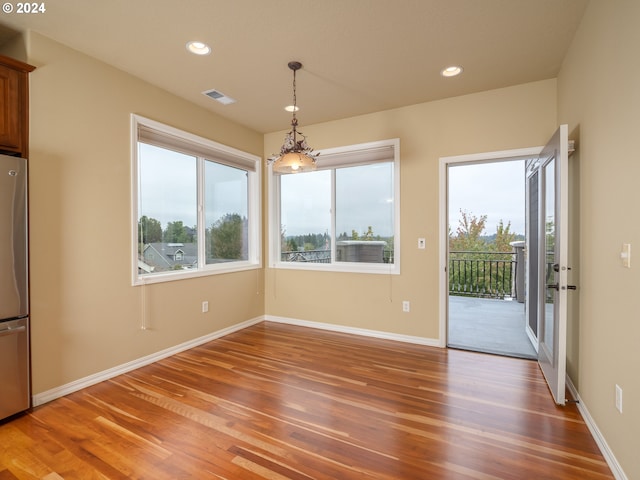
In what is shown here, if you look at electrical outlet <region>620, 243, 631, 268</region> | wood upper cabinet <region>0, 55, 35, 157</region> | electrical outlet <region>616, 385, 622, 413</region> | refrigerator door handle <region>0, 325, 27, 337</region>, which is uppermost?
wood upper cabinet <region>0, 55, 35, 157</region>

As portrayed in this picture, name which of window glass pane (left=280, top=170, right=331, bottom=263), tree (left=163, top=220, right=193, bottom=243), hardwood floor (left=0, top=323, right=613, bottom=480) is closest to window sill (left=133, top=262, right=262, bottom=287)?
tree (left=163, top=220, right=193, bottom=243)

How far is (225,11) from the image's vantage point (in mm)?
2248

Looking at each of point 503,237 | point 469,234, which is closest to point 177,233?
point 469,234

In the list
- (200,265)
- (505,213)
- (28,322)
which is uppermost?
(505,213)

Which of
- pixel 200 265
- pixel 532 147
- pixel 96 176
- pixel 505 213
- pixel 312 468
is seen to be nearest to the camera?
pixel 312 468

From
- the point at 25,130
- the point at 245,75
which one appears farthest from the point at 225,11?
the point at 25,130

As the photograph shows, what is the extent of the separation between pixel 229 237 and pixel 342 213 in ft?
5.26

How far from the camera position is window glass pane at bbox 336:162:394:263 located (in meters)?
4.18

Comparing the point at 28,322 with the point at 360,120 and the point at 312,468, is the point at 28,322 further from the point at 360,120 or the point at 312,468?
the point at 360,120

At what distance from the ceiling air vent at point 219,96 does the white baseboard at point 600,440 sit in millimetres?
Answer: 4206

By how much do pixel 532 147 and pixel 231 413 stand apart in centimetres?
372

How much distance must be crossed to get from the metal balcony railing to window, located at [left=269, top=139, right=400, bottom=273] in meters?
4.01

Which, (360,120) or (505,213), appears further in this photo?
(505,213)

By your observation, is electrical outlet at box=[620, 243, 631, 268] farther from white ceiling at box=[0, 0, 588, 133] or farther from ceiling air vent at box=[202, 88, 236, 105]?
ceiling air vent at box=[202, 88, 236, 105]
